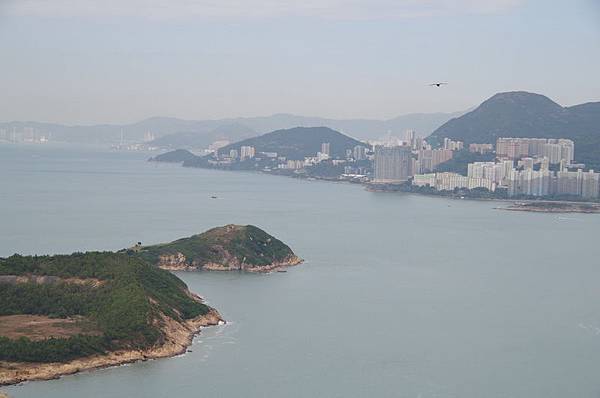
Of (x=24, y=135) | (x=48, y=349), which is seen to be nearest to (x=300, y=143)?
(x=24, y=135)

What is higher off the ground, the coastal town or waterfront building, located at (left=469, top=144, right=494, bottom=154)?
waterfront building, located at (left=469, top=144, right=494, bottom=154)

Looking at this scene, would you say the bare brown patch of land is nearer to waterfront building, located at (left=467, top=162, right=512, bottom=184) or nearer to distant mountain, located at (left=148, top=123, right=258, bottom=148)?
waterfront building, located at (left=467, top=162, right=512, bottom=184)

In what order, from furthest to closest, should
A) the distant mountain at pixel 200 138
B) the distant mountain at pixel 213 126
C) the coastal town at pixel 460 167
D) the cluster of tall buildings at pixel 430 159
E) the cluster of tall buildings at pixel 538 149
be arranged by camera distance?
1. the distant mountain at pixel 213 126
2. the distant mountain at pixel 200 138
3. the cluster of tall buildings at pixel 430 159
4. the cluster of tall buildings at pixel 538 149
5. the coastal town at pixel 460 167

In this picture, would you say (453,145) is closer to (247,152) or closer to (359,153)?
(359,153)

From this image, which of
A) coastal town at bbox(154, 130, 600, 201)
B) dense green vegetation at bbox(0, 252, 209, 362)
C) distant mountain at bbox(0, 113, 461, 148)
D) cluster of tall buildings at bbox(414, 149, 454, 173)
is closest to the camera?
dense green vegetation at bbox(0, 252, 209, 362)

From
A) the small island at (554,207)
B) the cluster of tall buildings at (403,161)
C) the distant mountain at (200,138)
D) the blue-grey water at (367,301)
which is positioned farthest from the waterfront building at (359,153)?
the distant mountain at (200,138)

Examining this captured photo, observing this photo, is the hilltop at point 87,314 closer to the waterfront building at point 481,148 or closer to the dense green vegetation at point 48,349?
the dense green vegetation at point 48,349

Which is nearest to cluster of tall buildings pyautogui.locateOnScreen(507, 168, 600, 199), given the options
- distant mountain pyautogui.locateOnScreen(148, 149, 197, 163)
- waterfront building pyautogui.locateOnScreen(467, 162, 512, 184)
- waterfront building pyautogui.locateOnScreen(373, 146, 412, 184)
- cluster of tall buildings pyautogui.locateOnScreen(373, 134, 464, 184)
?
waterfront building pyautogui.locateOnScreen(467, 162, 512, 184)
